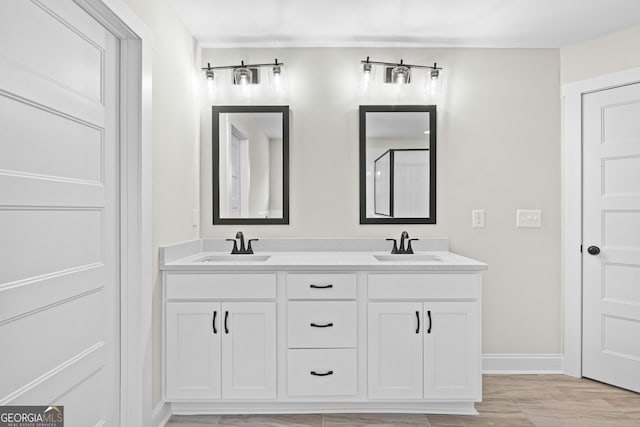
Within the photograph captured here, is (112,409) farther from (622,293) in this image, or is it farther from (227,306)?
(622,293)

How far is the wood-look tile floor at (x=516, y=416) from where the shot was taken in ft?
7.54

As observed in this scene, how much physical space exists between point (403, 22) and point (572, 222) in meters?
1.79

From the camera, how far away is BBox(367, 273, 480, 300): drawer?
2.34 metres

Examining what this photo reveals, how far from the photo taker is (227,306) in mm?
2320

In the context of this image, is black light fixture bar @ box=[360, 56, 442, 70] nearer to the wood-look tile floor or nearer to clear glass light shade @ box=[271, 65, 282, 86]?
clear glass light shade @ box=[271, 65, 282, 86]

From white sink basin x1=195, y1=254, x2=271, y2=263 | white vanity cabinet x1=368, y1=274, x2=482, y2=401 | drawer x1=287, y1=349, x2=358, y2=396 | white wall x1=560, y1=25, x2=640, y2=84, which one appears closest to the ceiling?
white wall x1=560, y1=25, x2=640, y2=84

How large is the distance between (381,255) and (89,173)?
71.4 inches

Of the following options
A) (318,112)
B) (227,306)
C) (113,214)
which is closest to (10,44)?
(113,214)

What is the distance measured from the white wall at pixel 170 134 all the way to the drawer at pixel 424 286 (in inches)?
46.8

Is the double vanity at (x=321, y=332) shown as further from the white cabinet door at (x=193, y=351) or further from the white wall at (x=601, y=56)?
the white wall at (x=601, y=56)

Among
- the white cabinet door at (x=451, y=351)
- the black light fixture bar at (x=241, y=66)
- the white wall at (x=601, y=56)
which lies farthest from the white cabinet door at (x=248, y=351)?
the white wall at (x=601, y=56)

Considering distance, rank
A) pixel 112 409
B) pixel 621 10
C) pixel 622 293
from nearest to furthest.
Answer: pixel 112 409
pixel 621 10
pixel 622 293

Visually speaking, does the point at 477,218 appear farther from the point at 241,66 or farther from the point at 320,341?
the point at 241,66

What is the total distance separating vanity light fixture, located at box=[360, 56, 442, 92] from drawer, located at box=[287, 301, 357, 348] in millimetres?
1581
